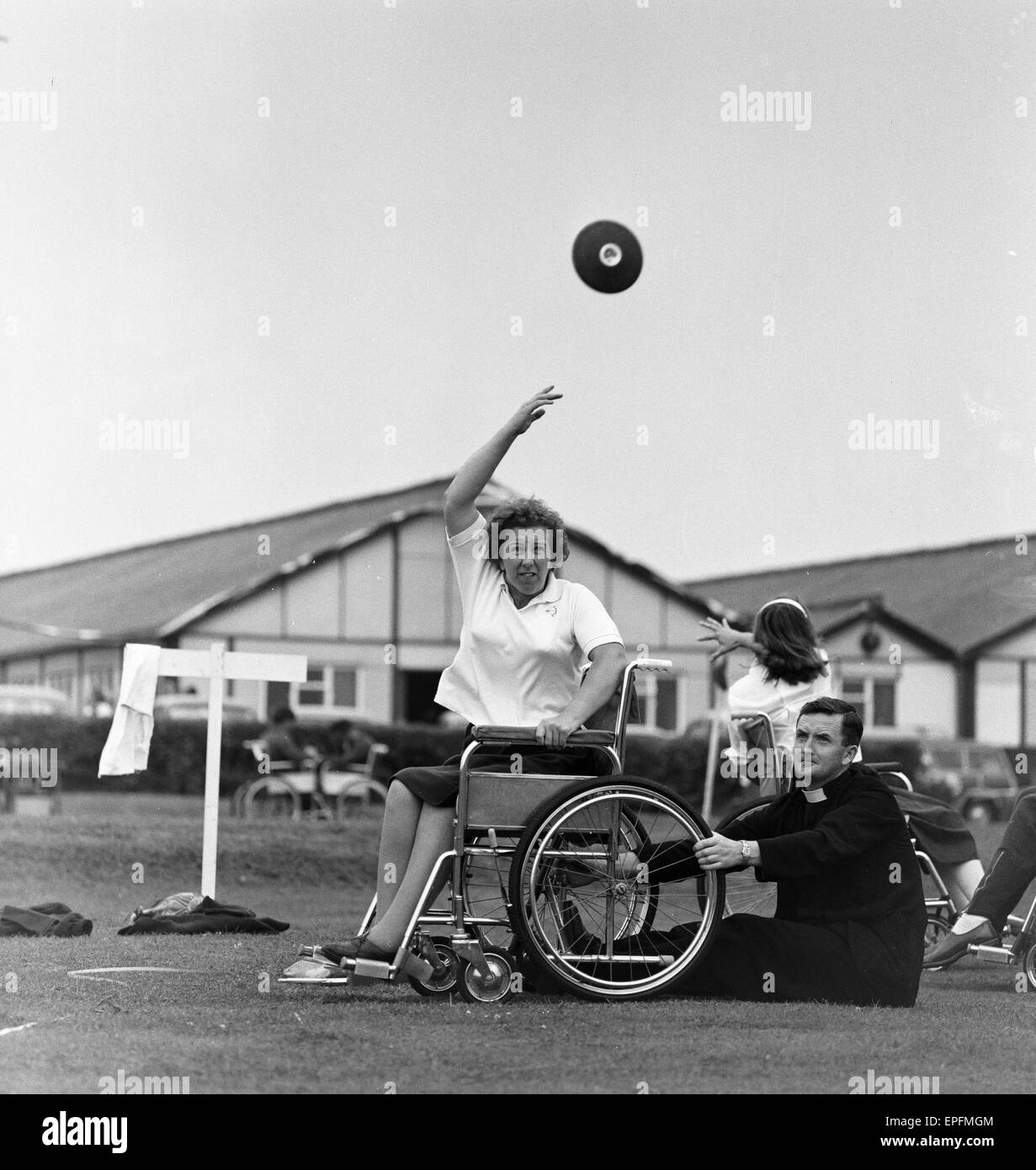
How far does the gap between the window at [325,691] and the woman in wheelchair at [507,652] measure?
24417 mm

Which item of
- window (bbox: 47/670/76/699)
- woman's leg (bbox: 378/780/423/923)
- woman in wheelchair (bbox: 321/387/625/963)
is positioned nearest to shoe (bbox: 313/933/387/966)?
woman in wheelchair (bbox: 321/387/625/963)

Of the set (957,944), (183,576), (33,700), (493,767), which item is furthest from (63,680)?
(493,767)

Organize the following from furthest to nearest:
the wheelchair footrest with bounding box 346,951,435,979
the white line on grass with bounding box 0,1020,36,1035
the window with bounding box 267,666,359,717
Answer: the window with bounding box 267,666,359,717, the wheelchair footrest with bounding box 346,951,435,979, the white line on grass with bounding box 0,1020,36,1035

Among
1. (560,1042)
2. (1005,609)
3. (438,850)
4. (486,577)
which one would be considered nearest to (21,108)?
(486,577)

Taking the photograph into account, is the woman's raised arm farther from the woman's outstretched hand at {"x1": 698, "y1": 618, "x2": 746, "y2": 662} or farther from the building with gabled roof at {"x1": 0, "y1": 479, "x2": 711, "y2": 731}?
the building with gabled roof at {"x1": 0, "y1": 479, "x2": 711, "y2": 731}

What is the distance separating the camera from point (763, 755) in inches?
288

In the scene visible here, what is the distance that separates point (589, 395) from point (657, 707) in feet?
59.5

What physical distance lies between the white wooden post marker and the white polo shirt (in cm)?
267

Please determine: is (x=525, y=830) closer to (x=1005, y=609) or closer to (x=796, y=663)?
(x=796, y=663)

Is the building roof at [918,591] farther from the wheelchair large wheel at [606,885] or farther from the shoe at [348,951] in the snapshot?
the shoe at [348,951]

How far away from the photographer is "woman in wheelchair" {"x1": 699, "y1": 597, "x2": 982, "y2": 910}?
714 centimetres

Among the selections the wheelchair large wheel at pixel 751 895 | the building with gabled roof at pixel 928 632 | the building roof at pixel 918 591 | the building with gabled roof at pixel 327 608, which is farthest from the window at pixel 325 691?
the wheelchair large wheel at pixel 751 895

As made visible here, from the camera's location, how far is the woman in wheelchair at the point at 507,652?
5.46m
